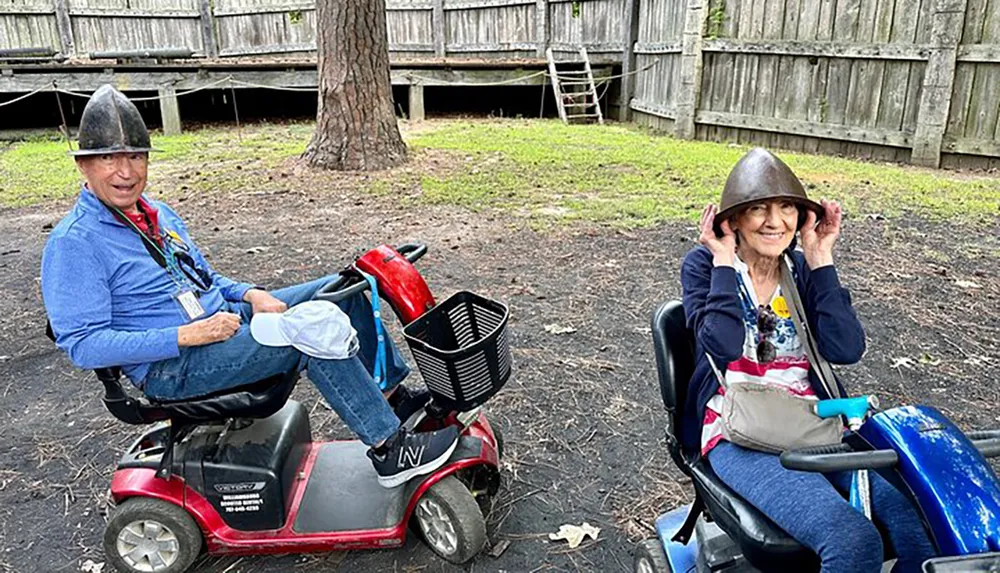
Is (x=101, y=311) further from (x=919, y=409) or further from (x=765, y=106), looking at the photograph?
(x=765, y=106)

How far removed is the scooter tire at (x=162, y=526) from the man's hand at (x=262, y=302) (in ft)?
2.26

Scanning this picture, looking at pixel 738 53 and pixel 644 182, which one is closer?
pixel 644 182

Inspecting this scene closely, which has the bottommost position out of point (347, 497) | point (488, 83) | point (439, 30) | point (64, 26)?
point (347, 497)

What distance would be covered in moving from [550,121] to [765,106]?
181 inches

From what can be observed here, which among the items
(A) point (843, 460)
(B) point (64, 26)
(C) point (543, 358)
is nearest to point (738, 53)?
(C) point (543, 358)

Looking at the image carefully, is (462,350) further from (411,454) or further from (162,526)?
(162,526)

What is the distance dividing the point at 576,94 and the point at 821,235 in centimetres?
1211

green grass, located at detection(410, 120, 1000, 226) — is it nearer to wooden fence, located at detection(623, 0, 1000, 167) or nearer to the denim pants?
wooden fence, located at detection(623, 0, 1000, 167)

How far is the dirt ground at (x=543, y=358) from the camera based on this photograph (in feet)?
8.57

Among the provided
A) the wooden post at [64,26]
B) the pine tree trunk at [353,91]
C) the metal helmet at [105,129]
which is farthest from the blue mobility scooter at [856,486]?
the wooden post at [64,26]

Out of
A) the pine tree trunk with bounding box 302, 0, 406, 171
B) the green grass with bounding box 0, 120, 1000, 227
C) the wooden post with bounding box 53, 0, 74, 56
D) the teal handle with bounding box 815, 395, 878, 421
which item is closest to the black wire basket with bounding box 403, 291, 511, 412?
the teal handle with bounding box 815, 395, 878, 421

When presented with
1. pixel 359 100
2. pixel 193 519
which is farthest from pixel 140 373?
pixel 359 100

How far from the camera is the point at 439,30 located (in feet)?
54.4

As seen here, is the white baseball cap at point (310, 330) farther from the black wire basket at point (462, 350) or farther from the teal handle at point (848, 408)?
the teal handle at point (848, 408)
